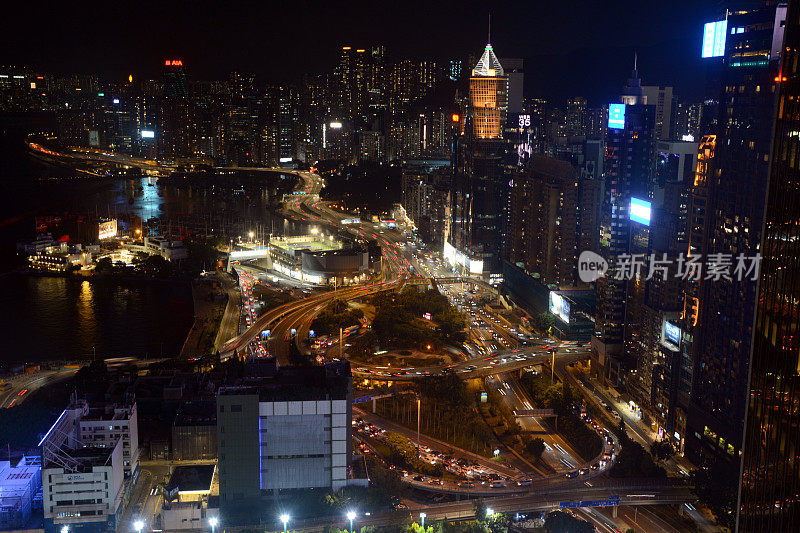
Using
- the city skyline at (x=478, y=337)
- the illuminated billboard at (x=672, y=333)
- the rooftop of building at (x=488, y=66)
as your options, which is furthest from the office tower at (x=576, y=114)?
the illuminated billboard at (x=672, y=333)

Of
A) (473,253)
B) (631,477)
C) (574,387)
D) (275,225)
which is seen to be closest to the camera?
(631,477)

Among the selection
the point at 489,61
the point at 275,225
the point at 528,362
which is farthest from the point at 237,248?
the point at 528,362

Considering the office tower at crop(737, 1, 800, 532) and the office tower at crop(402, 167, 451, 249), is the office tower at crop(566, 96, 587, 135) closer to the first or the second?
the office tower at crop(402, 167, 451, 249)

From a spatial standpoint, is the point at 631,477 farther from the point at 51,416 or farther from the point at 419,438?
the point at 51,416

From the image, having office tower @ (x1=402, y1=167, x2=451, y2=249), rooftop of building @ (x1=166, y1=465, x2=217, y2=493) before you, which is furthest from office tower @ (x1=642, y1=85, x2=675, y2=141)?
rooftop of building @ (x1=166, y1=465, x2=217, y2=493)

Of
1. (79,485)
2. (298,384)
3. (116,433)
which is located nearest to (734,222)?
(298,384)

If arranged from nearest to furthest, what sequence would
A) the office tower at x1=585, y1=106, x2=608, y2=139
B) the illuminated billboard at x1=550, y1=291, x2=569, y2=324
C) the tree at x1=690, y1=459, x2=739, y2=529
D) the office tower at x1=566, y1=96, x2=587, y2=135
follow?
the tree at x1=690, y1=459, x2=739, y2=529, the illuminated billboard at x1=550, y1=291, x2=569, y2=324, the office tower at x1=585, y1=106, x2=608, y2=139, the office tower at x1=566, y1=96, x2=587, y2=135

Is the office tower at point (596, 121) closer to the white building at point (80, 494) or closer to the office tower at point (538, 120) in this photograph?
the office tower at point (538, 120)
